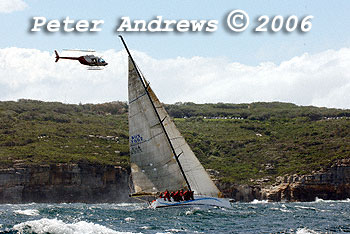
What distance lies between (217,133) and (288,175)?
1866 inches

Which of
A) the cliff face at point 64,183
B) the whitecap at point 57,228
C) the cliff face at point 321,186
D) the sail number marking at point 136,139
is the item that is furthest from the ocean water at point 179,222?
the cliff face at point 64,183

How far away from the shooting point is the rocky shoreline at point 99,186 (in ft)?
292

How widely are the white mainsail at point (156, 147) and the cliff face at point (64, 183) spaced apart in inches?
1681

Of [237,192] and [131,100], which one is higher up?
[131,100]

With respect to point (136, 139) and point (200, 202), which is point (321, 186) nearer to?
point (200, 202)

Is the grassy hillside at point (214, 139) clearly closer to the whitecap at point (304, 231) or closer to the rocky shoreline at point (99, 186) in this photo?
the rocky shoreline at point (99, 186)

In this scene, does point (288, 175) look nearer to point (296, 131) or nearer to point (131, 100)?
point (296, 131)

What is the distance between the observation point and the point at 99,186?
321ft

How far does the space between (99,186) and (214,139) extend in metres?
42.2

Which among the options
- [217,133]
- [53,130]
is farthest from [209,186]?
[217,133]

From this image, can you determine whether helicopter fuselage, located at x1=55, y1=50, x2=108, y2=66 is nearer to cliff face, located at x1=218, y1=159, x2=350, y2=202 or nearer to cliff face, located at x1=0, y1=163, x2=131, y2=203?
cliff face, located at x1=0, y1=163, x2=131, y2=203

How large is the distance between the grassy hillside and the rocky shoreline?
201cm

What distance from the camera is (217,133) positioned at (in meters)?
143

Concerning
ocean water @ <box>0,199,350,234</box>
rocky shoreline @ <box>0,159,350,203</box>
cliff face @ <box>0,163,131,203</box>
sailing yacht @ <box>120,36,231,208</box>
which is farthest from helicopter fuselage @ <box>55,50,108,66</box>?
cliff face @ <box>0,163,131,203</box>
